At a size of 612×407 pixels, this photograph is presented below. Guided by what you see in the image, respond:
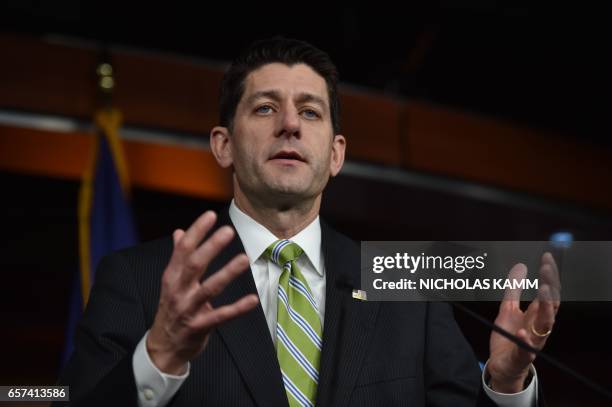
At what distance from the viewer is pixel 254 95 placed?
1554 millimetres

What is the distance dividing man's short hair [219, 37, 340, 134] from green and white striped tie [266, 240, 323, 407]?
1.24 ft

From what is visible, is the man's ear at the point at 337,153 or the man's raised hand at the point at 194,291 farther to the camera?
the man's ear at the point at 337,153

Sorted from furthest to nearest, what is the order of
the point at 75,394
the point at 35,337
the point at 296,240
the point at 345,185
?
the point at 345,185 < the point at 35,337 < the point at 296,240 < the point at 75,394

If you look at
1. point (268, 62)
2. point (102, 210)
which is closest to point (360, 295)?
point (268, 62)

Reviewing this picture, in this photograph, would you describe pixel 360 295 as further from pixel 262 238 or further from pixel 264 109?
pixel 264 109

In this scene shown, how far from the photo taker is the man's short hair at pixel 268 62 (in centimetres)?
162

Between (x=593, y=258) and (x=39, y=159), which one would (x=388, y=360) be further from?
(x=39, y=159)

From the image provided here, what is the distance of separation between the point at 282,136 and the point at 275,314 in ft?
1.06

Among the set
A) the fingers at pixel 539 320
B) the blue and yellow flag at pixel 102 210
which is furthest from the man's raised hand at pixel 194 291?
the blue and yellow flag at pixel 102 210

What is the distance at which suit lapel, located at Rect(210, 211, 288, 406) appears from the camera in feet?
4.01

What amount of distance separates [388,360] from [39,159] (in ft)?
8.42

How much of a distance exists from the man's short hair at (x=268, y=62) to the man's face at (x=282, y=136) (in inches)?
0.7

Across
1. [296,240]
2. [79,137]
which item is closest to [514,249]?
[296,240]

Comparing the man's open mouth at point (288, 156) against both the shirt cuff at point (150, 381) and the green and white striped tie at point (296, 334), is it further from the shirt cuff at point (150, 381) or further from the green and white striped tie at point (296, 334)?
the shirt cuff at point (150, 381)
